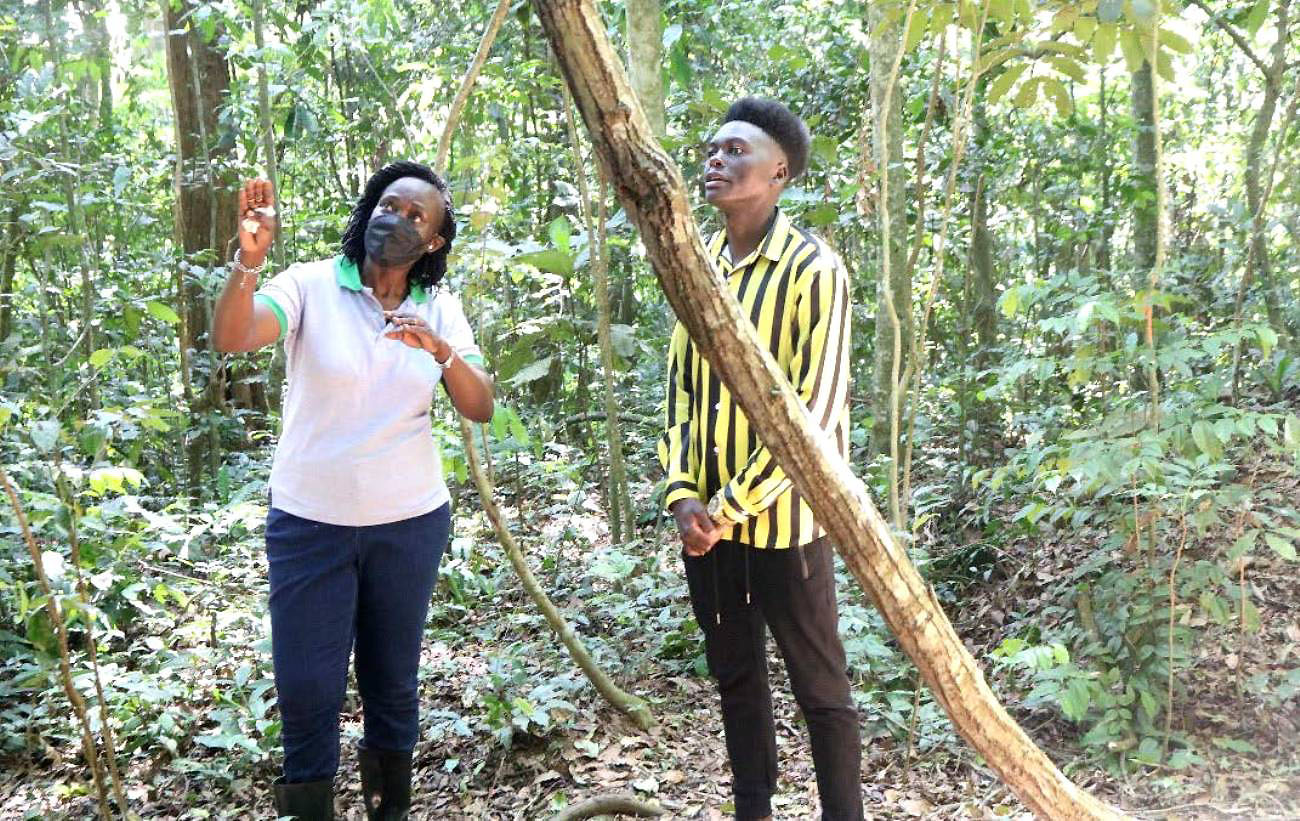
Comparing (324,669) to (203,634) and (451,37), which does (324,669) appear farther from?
(451,37)

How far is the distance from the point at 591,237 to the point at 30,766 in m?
2.93

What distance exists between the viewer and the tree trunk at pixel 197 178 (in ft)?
22.7

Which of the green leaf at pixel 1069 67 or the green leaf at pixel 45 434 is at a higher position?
the green leaf at pixel 1069 67

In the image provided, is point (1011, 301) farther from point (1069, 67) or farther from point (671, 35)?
point (671, 35)

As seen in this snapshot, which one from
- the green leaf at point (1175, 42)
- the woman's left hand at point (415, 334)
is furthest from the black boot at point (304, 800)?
the green leaf at point (1175, 42)

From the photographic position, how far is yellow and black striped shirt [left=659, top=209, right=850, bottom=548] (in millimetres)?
2602

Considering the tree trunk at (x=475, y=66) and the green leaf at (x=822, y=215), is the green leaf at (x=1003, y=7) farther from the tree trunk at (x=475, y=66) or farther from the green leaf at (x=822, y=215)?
the green leaf at (x=822, y=215)

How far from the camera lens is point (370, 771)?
3066 mm

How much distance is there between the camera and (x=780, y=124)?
2820mm

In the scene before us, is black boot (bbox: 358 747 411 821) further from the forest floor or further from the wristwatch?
the wristwatch

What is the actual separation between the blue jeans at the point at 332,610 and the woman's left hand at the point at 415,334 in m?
0.51

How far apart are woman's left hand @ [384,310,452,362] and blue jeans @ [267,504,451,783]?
0.51 metres

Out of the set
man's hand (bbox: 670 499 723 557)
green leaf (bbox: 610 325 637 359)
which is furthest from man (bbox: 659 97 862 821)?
green leaf (bbox: 610 325 637 359)

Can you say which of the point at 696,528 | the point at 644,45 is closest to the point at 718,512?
the point at 696,528
